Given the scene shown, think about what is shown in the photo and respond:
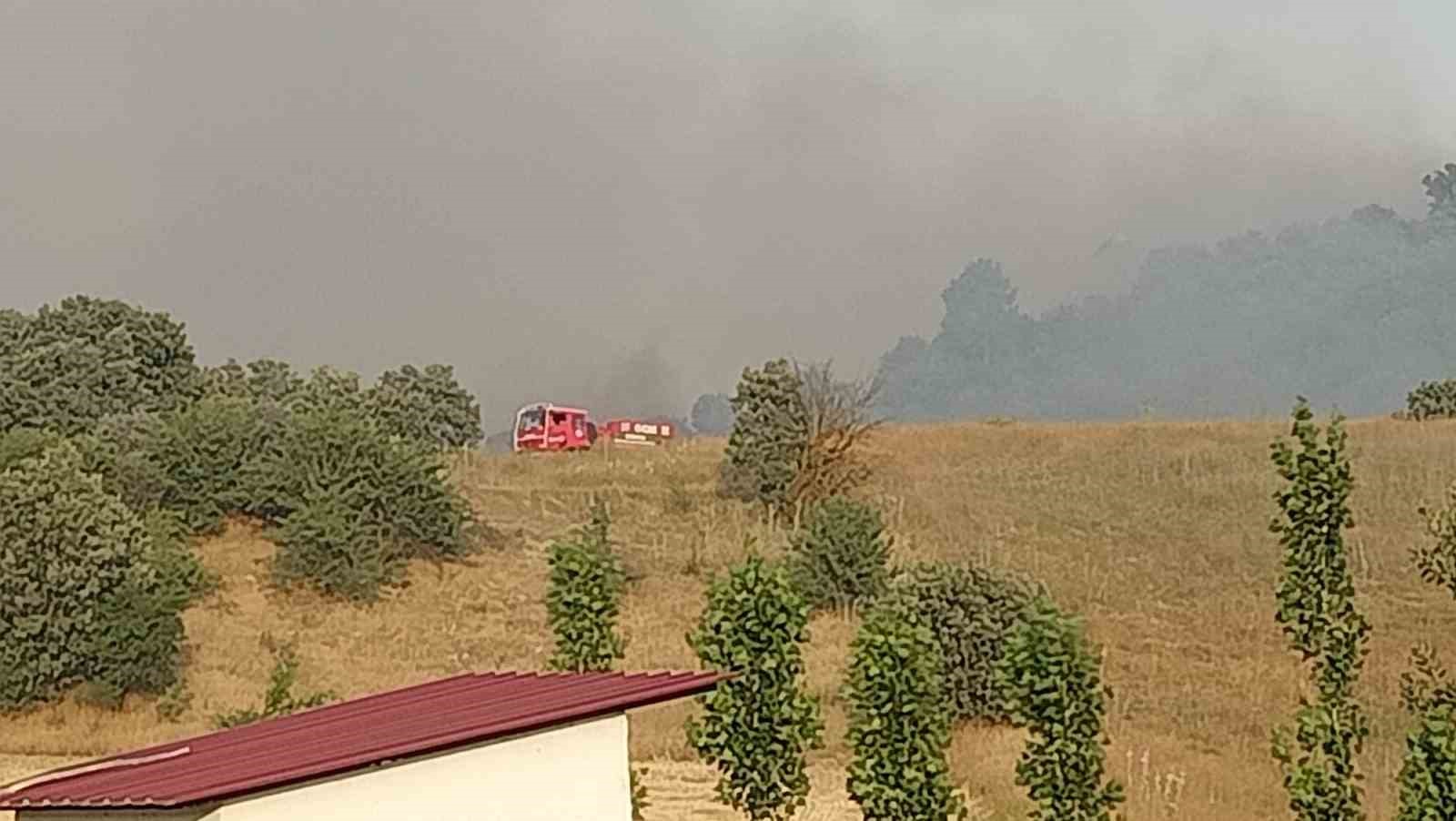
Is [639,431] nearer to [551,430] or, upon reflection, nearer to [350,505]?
[551,430]

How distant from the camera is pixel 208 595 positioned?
37.5 metres

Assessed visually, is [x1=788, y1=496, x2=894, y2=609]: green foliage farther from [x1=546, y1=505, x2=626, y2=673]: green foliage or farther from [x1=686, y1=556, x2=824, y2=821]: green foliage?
[x1=686, y1=556, x2=824, y2=821]: green foliage

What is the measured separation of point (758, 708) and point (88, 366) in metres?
42.7

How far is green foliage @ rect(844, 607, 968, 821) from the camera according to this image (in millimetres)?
18109

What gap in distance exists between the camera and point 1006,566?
39.8m

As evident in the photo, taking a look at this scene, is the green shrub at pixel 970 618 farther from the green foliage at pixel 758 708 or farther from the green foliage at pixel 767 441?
the green foliage at pixel 767 441

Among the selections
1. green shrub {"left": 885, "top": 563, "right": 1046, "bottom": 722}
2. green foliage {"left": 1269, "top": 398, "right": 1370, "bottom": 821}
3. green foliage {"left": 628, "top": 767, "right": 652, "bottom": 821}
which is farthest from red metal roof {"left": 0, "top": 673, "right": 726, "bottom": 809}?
green shrub {"left": 885, "top": 563, "right": 1046, "bottom": 722}

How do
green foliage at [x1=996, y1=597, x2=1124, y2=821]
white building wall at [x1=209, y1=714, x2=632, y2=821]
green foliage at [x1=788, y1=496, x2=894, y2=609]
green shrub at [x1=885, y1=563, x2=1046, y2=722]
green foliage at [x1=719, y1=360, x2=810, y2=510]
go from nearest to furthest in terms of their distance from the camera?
white building wall at [x1=209, y1=714, x2=632, y2=821] → green foliage at [x1=996, y1=597, x2=1124, y2=821] → green shrub at [x1=885, y1=563, x2=1046, y2=722] → green foliage at [x1=788, y1=496, x2=894, y2=609] → green foliage at [x1=719, y1=360, x2=810, y2=510]

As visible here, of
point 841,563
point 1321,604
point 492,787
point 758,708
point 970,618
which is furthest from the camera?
point 841,563

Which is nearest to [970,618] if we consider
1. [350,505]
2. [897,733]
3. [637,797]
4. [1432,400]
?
[897,733]

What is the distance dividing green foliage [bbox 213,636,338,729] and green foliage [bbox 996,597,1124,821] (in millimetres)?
8924

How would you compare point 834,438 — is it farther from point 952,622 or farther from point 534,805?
point 534,805

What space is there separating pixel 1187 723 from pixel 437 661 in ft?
43.6

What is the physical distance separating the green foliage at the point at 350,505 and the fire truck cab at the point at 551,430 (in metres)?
22.1
